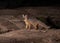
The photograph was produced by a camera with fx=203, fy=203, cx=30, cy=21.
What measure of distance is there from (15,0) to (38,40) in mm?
4376

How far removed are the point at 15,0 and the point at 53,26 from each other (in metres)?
3.43

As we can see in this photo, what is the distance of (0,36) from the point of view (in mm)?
4590

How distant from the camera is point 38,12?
703 cm

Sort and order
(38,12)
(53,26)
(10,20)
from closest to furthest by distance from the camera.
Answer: (53,26), (10,20), (38,12)

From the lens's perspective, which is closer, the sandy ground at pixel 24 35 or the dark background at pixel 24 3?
the sandy ground at pixel 24 35

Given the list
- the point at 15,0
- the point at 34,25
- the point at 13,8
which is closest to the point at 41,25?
the point at 34,25

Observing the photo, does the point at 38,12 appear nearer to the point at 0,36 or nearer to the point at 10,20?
the point at 10,20

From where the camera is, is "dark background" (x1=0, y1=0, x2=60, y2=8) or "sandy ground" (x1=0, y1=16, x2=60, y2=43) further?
"dark background" (x1=0, y1=0, x2=60, y2=8)

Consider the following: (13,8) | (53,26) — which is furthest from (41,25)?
(13,8)

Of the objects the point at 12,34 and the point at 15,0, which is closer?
the point at 12,34

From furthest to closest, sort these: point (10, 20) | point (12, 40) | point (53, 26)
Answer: point (10, 20) → point (53, 26) → point (12, 40)

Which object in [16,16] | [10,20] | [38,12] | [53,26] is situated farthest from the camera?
[38,12]

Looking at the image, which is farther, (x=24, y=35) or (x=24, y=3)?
(x=24, y=3)

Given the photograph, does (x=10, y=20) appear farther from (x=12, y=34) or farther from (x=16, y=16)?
(x=12, y=34)
